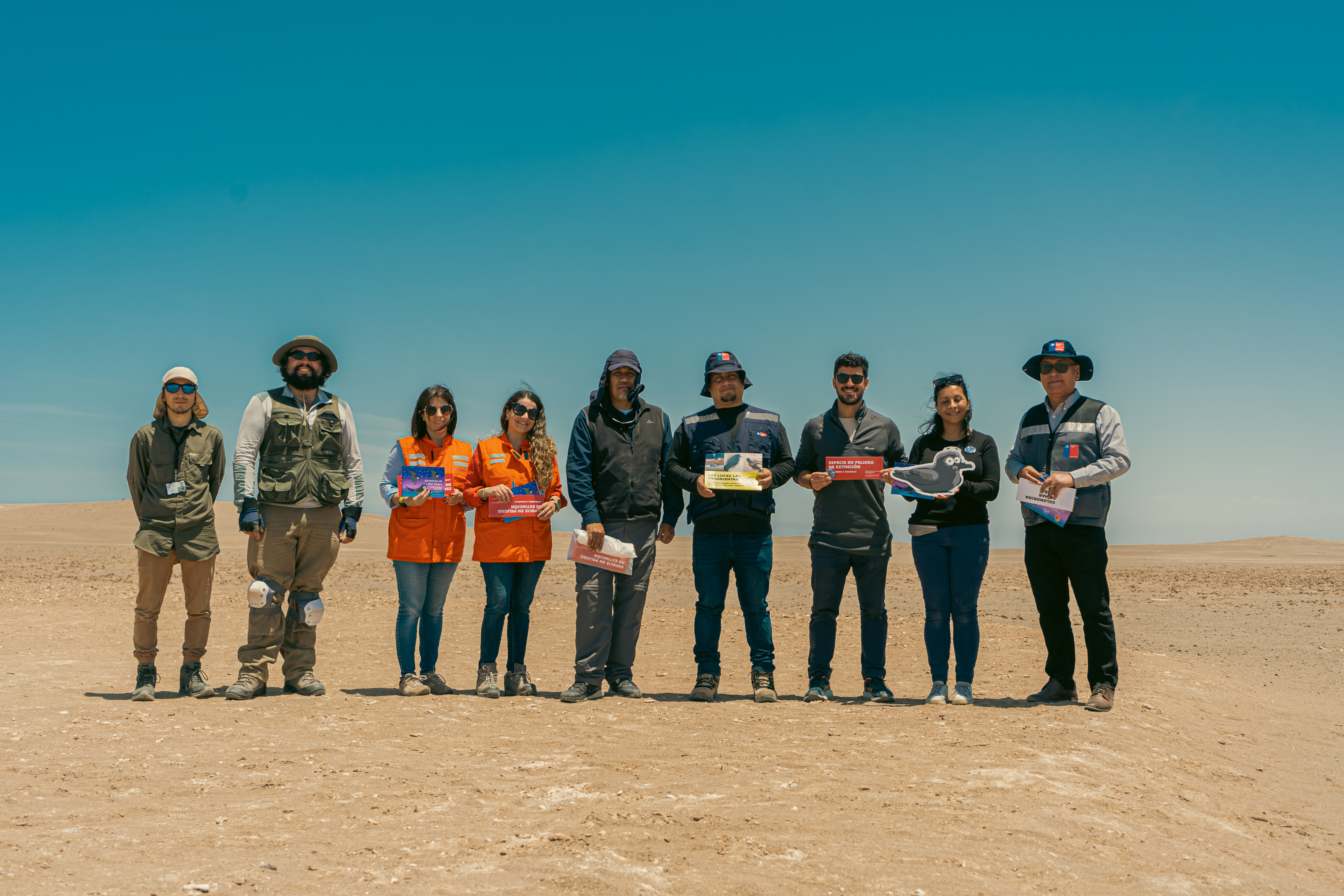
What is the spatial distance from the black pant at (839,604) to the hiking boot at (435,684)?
2.76 meters

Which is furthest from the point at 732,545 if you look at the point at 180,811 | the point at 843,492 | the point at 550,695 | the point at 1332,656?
the point at 1332,656

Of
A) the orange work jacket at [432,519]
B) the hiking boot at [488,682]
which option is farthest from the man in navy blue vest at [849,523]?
the orange work jacket at [432,519]

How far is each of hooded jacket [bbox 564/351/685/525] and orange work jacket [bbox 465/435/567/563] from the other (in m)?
A: 0.34

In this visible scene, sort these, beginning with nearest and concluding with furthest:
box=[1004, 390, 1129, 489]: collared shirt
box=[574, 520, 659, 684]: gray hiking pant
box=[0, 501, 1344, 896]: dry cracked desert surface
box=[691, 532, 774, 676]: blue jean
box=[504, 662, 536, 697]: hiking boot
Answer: box=[0, 501, 1344, 896]: dry cracked desert surface → box=[1004, 390, 1129, 489]: collared shirt → box=[691, 532, 774, 676]: blue jean → box=[574, 520, 659, 684]: gray hiking pant → box=[504, 662, 536, 697]: hiking boot

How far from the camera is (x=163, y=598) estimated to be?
6605 millimetres

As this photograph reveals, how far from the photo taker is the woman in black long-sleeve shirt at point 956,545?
6.23 metres

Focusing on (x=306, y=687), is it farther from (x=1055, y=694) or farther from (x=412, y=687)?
(x=1055, y=694)

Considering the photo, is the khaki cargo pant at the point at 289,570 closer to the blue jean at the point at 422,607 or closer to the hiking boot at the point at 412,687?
the blue jean at the point at 422,607

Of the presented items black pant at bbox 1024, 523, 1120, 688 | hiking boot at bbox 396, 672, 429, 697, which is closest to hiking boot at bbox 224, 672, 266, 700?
hiking boot at bbox 396, 672, 429, 697

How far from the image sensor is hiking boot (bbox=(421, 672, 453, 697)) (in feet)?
22.3

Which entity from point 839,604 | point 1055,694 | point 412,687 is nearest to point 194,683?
point 412,687

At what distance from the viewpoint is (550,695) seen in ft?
22.4

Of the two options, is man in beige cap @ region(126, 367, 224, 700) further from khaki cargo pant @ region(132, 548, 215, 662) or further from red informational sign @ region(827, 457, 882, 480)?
red informational sign @ region(827, 457, 882, 480)

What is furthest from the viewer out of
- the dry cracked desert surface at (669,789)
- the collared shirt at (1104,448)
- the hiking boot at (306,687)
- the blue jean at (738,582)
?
the hiking boot at (306,687)
